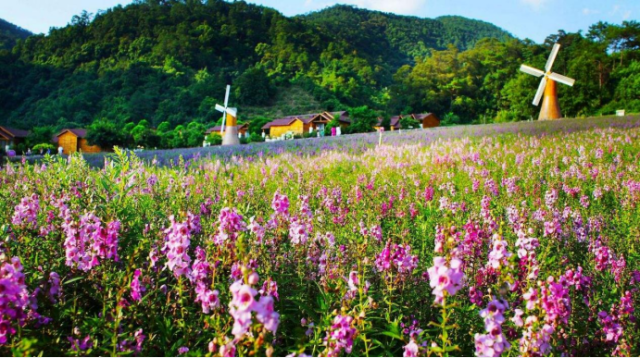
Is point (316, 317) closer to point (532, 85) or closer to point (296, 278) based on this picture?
point (296, 278)

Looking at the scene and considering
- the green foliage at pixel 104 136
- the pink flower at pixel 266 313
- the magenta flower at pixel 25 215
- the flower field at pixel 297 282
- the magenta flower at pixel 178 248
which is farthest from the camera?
the green foliage at pixel 104 136

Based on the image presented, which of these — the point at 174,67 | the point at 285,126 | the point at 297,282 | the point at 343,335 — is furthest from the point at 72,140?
the point at 343,335

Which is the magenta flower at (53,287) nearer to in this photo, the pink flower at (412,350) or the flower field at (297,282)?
the flower field at (297,282)

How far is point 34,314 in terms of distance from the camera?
2.52 m

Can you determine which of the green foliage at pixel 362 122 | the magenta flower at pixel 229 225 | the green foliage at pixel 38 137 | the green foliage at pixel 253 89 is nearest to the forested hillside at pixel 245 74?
the green foliage at pixel 253 89

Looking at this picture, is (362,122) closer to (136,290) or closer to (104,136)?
(104,136)

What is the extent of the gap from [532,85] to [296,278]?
262 feet

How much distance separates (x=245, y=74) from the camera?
127 meters

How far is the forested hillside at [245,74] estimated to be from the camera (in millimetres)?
75625

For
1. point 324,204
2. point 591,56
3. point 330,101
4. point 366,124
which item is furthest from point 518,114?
point 324,204

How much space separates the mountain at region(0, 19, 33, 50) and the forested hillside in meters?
26.4

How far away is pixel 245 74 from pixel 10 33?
11629cm

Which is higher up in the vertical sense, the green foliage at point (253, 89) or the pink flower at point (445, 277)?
the green foliage at point (253, 89)

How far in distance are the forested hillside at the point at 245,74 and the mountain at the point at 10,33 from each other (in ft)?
86.5
